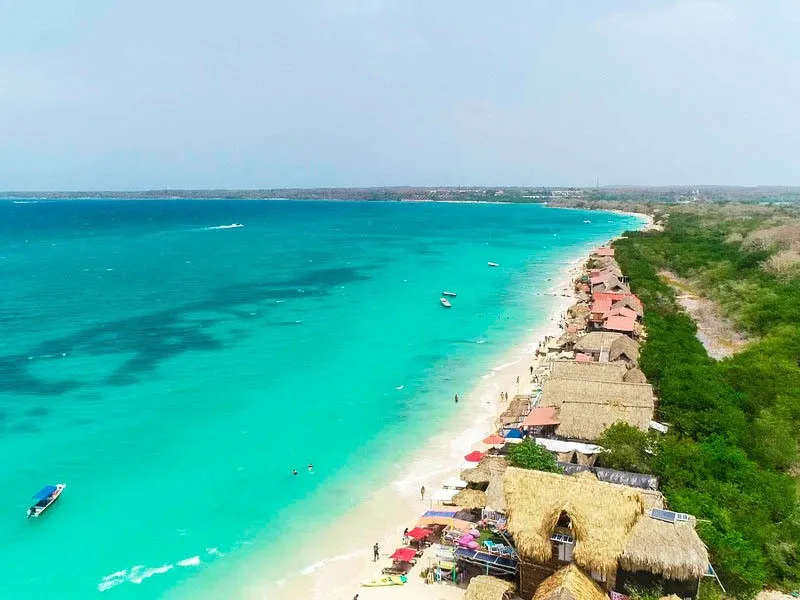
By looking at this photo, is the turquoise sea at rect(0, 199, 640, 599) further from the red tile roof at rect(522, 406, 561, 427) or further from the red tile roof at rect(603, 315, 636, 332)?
the red tile roof at rect(603, 315, 636, 332)

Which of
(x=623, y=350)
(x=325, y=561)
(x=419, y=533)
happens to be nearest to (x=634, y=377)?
(x=623, y=350)

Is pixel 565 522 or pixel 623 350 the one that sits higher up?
pixel 565 522

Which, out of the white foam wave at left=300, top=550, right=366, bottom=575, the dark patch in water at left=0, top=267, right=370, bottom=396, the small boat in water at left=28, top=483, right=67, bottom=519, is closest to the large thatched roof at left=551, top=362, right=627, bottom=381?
the white foam wave at left=300, top=550, right=366, bottom=575

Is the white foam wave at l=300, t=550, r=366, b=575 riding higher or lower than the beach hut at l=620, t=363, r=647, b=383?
lower

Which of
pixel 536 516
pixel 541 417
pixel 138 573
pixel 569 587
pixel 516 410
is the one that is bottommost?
pixel 138 573

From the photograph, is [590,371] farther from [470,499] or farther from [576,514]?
[576,514]

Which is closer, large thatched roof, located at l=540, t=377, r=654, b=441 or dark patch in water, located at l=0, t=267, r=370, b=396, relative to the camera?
large thatched roof, located at l=540, t=377, r=654, b=441
